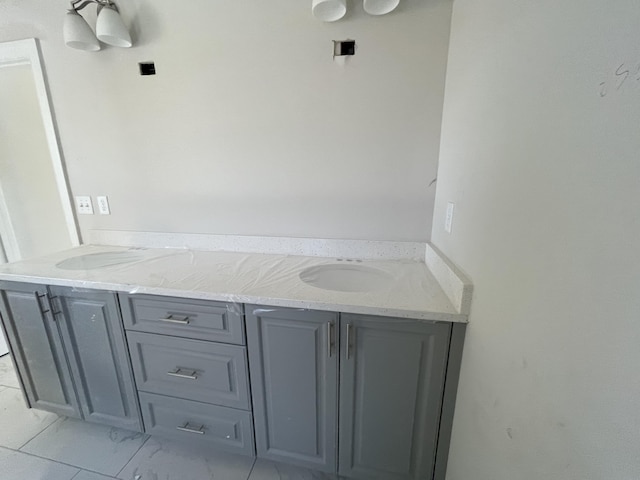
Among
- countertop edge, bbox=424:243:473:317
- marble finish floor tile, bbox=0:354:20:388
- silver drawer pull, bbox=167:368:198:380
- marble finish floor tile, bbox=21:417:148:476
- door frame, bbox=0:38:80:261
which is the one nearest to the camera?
countertop edge, bbox=424:243:473:317

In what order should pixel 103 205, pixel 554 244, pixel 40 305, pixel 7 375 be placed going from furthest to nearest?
pixel 7 375 < pixel 103 205 < pixel 40 305 < pixel 554 244

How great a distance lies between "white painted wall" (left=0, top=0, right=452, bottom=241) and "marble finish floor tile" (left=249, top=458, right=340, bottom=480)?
1.20m

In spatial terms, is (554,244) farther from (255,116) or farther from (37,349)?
(37,349)

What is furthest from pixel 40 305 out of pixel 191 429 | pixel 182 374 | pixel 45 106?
pixel 45 106

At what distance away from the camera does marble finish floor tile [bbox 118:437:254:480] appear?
129cm

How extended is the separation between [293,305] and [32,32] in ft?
7.67

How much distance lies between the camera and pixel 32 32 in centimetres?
164

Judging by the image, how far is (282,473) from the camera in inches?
51.1

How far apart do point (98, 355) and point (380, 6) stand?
7.10ft

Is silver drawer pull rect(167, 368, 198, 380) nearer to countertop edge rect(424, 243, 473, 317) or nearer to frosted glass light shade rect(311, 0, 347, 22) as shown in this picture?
countertop edge rect(424, 243, 473, 317)

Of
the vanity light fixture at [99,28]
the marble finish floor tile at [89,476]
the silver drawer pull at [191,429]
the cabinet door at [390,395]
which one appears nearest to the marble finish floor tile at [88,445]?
the marble finish floor tile at [89,476]

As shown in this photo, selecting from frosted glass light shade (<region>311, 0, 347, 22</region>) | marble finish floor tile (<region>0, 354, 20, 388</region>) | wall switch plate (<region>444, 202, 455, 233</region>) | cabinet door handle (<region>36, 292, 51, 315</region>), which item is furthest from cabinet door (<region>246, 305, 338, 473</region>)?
marble finish floor tile (<region>0, 354, 20, 388</region>)

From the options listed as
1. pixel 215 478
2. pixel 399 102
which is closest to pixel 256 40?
pixel 399 102

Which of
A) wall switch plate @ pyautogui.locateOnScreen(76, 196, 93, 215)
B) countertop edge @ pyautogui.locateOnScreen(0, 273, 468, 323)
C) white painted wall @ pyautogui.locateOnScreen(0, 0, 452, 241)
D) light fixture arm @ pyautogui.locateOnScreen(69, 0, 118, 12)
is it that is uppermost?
light fixture arm @ pyautogui.locateOnScreen(69, 0, 118, 12)
